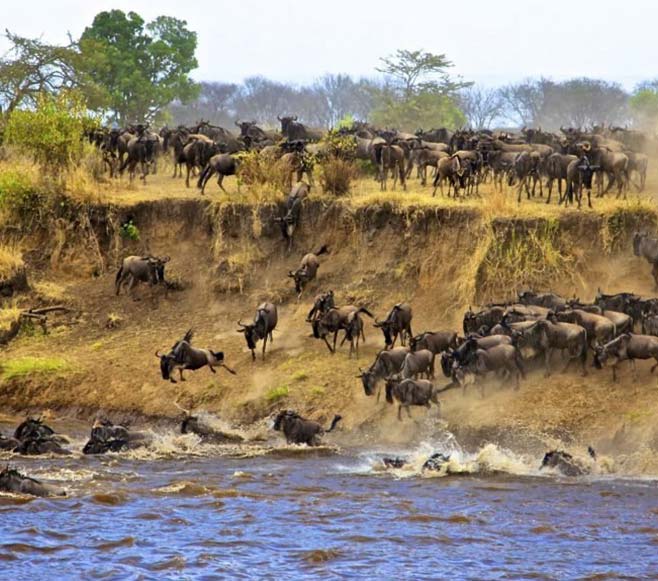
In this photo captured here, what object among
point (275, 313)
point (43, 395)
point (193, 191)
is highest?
point (193, 191)

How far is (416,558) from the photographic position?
1276cm

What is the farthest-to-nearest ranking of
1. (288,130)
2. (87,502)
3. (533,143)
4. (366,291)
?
(288,130), (533,143), (366,291), (87,502)

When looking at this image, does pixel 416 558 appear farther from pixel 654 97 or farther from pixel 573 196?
pixel 654 97

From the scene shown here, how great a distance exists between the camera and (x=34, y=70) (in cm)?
4166

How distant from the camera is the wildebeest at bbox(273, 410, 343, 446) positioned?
58.9ft

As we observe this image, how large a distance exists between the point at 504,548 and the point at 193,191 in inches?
559

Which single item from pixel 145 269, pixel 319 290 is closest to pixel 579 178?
pixel 319 290

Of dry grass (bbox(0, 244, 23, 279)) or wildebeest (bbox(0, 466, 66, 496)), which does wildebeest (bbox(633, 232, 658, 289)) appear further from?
dry grass (bbox(0, 244, 23, 279))

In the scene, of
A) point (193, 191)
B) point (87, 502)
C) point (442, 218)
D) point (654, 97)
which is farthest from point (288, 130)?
point (654, 97)

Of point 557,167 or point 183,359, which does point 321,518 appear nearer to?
point 183,359

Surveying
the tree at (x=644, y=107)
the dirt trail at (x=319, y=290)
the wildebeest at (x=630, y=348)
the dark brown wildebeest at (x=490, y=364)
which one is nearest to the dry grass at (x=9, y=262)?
the dirt trail at (x=319, y=290)

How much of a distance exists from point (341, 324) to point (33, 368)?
15.6 ft

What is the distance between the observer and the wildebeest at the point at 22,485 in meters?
15.0

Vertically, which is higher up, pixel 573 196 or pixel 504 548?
pixel 573 196
